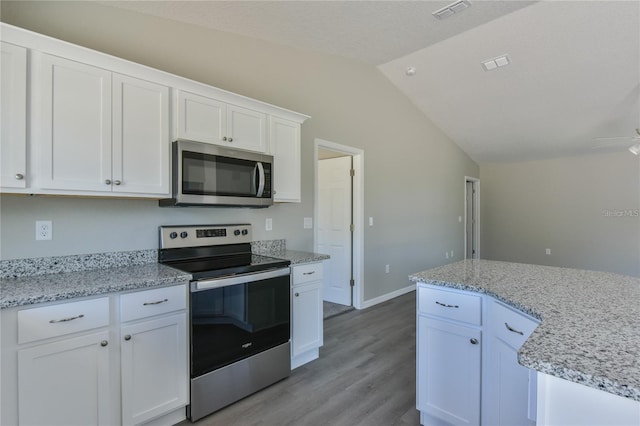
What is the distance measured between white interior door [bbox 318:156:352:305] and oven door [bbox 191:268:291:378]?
1.91m

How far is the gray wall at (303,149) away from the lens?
6.43 ft

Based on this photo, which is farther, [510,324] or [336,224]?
[336,224]

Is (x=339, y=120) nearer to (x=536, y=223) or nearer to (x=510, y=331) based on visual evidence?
(x=510, y=331)

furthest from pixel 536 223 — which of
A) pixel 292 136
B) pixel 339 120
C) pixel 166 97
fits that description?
pixel 166 97

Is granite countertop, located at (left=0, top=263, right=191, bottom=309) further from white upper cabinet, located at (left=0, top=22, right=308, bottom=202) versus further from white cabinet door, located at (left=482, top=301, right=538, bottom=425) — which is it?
white cabinet door, located at (left=482, top=301, right=538, bottom=425)

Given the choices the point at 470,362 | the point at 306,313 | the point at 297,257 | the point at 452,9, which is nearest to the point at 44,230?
the point at 297,257

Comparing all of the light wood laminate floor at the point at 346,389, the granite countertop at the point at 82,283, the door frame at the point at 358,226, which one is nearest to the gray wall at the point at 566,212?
the door frame at the point at 358,226

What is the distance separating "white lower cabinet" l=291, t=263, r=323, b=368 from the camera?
258 centimetres

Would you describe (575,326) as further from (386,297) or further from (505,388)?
(386,297)

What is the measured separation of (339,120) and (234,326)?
2.68 meters

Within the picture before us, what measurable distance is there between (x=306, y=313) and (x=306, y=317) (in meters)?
0.03

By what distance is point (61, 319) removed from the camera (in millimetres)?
1510

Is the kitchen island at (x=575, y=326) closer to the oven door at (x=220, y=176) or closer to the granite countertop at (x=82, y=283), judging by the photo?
the oven door at (x=220, y=176)

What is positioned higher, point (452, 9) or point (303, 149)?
point (452, 9)
